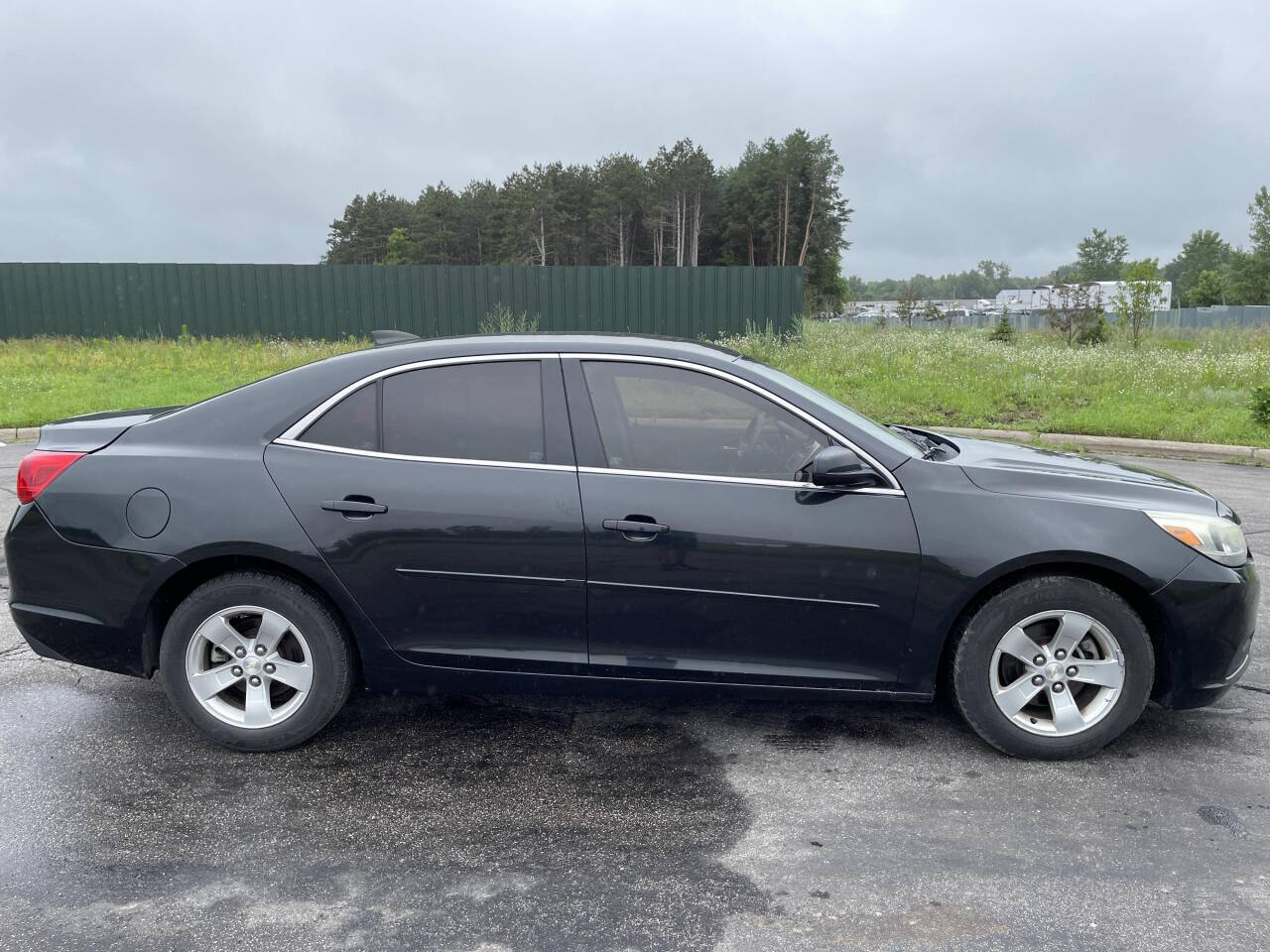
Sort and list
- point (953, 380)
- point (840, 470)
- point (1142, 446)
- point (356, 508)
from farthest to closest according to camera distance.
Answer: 1. point (953, 380)
2. point (1142, 446)
3. point (356, 508)
4. point (840, 470)

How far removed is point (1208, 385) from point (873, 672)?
1358cm

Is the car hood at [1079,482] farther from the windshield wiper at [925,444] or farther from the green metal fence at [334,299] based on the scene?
the green metal fence at [334,299]

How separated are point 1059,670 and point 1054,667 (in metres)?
0.02

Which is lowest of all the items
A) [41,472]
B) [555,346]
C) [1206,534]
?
[1206,534]

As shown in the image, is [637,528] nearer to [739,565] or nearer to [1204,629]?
[739,565]

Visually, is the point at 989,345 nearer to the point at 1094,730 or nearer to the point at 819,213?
the point at 1094,730

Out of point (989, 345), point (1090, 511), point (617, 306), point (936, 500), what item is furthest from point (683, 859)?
point (617, 306)

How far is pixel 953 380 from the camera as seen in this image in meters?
15.8

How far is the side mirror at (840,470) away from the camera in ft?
11.5

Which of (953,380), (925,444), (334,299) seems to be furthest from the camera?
(334,299)

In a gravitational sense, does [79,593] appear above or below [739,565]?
below

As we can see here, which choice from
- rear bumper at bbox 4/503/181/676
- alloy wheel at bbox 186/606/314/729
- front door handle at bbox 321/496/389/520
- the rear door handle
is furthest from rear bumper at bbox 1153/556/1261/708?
rear bumper at bbox 4/503/181/676

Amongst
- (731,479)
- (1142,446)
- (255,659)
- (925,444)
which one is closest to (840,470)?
(731,479)

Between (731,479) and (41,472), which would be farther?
(41,472)
